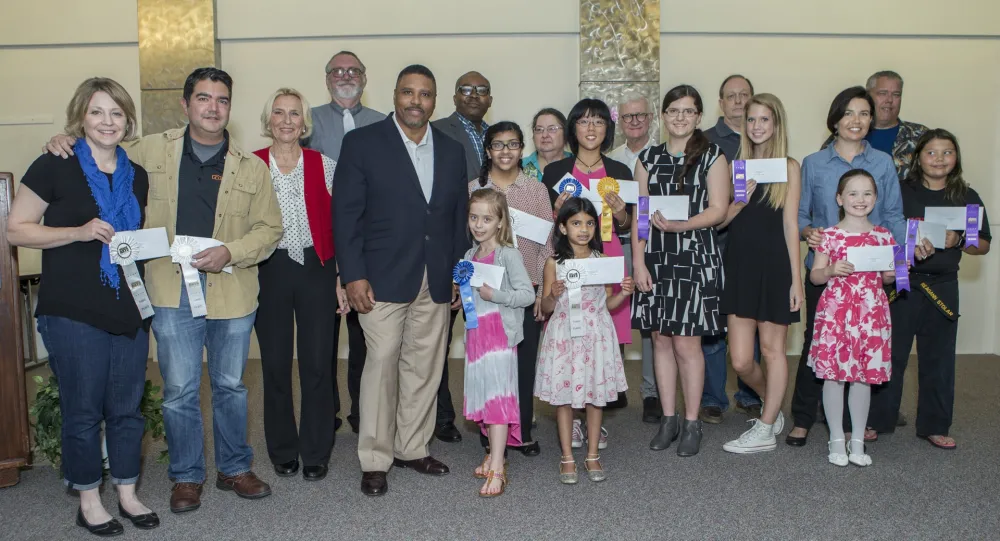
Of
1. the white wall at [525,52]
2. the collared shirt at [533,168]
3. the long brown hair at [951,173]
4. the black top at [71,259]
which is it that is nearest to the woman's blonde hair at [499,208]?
the collared shirt at [533,168]

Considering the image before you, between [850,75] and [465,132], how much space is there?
12.6ft

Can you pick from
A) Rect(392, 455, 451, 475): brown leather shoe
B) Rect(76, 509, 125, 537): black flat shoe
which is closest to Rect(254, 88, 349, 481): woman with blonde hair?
Rect(392, 455, 451, 475): brown leather shoe

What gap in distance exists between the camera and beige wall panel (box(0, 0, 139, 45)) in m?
6.27

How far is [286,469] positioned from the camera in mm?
3508

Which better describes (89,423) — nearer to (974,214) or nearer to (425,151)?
(425,151)

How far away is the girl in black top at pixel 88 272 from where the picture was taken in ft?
8.67

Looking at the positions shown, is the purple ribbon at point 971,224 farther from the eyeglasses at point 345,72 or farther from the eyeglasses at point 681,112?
the eyeglasses at point 345,72

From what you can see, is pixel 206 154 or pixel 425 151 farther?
pixel 425 151

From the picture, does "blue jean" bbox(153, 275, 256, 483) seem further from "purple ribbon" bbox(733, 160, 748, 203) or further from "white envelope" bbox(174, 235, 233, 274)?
"purple ribbon" bbox(733, 160, 748, 203)

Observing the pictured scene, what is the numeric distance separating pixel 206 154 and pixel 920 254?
3320 millimetres

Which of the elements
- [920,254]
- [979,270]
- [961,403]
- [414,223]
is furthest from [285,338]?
[979,270]

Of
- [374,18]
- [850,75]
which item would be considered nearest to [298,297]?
[374,18]

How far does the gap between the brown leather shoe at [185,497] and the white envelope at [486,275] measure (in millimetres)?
1409

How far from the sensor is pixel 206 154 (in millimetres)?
2984
